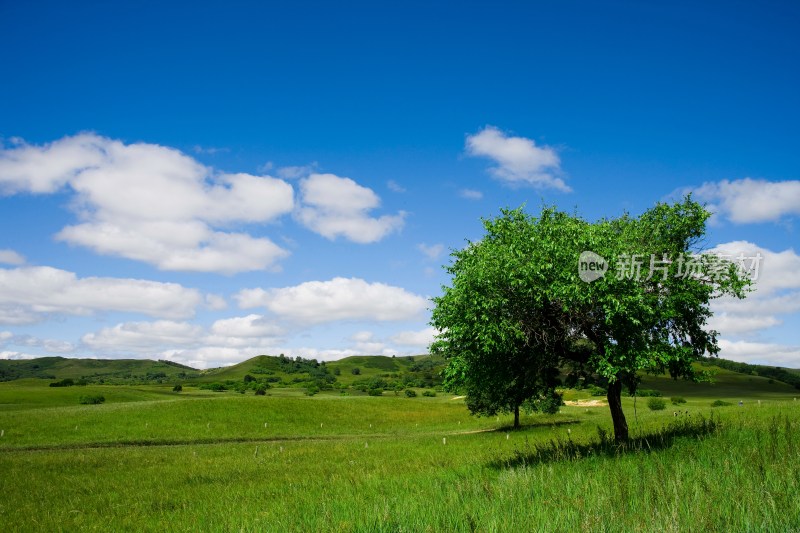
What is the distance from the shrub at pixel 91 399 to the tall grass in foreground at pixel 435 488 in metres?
64.4

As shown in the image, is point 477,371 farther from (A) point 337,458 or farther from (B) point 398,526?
(A) point 337,458

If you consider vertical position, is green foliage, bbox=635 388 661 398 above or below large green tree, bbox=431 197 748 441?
below

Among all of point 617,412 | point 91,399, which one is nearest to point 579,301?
point 617,412

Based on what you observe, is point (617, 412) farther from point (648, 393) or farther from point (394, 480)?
point (648, 393)

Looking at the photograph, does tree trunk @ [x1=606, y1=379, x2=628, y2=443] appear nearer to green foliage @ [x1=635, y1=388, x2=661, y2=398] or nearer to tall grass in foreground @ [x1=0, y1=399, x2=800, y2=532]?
tall grass in foreground @ [x1=0, y1=399, x2=800, y2=532]

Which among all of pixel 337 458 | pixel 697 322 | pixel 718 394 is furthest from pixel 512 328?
pixel 718 394

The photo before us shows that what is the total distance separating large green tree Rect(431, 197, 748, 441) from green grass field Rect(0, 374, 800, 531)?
12.0 feet

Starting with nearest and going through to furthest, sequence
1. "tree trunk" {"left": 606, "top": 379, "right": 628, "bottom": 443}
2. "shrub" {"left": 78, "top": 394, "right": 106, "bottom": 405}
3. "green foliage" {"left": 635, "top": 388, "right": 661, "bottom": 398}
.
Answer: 1. "tree trunk" {"left": 606, "top": 379, "right": 628, "bottom": 443}
2. "shrub" {"left": 78, "top": 394, "right": 106, "bottom": 405}
3. "green foliage" {"left": 635, "top": 388, "right": 661, "bottom": 398}

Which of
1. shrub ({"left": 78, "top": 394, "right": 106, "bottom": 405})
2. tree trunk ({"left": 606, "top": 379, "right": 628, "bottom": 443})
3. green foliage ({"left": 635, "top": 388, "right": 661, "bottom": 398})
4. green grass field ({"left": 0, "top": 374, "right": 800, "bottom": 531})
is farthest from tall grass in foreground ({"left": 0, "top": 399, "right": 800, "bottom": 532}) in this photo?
green foliage ({"left": 635, "top": 388, "right": 661, "bottom": 398})

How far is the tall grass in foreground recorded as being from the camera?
7.76 meters

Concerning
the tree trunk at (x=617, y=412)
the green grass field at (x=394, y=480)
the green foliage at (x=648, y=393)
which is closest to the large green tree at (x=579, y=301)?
the tree trunk at (x=617, y=412)

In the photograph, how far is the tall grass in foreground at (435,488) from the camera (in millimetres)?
7762

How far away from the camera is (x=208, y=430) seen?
65.9m

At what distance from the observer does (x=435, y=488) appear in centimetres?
1397
